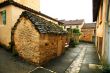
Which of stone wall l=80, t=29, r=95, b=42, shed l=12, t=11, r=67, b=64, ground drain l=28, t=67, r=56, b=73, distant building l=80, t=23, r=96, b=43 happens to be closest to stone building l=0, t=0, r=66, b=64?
shed l=12, t=11, r=67, b=64

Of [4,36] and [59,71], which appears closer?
[59,71]

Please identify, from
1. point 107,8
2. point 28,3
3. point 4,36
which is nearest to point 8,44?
point 4,36

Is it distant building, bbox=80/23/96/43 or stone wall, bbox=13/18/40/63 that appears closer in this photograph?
stone wall, bbox=13/18/40/63

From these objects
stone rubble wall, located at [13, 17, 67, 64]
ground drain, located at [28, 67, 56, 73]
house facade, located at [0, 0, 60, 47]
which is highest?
house facade, located at [0, 0, 60, 47]

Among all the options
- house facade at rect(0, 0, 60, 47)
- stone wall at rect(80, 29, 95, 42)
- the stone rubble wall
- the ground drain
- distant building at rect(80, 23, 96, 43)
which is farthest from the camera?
stone wall at rect(80, 29, 95, 42)

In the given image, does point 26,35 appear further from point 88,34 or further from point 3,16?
point 88,34

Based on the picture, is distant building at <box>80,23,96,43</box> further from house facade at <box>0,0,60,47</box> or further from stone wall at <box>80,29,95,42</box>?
house facade at <box>0,0,60,47</box>

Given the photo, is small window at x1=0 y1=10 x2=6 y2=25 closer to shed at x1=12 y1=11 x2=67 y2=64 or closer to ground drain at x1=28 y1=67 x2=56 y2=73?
shed at x1=12 y1=11 x2=67 y2=64

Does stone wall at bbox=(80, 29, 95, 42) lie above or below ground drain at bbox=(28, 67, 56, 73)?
above

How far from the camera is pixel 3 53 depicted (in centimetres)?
1173

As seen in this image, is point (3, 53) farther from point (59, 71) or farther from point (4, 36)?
point (59, 71)

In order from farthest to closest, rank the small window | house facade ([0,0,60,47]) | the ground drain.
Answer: the small window < house facade ([0,0,60,47]) < the ground drain

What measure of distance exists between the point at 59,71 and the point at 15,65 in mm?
3008

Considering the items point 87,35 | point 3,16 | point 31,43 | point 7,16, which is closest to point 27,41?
point 31,43
